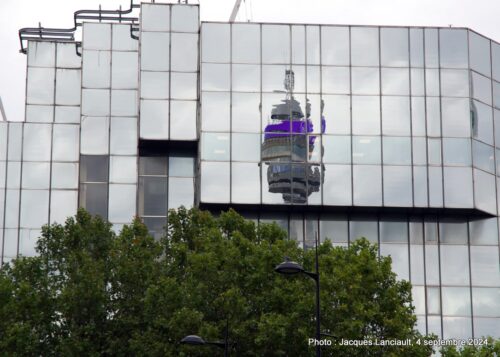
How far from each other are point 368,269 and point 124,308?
36.3ft

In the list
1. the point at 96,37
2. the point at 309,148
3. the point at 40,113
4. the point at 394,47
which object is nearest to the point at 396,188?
the point at 309,148

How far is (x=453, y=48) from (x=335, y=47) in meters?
6.88

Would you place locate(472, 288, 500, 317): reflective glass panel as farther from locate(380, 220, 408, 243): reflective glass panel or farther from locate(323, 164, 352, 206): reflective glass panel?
locate(323, 164, 352, 206): reflective glass panel

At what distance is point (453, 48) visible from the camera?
75.8 m

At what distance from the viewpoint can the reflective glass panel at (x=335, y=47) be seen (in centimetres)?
7519

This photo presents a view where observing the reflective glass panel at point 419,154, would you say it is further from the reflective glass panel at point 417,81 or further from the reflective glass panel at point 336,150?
the reflective glass panel at point 336,150

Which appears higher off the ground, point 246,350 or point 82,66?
point 82,66

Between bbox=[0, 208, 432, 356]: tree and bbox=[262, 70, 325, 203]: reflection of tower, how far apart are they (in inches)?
492

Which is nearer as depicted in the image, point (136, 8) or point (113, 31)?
point (113, 31)

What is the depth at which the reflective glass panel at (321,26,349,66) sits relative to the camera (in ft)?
247

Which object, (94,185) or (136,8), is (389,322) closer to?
(94,185)

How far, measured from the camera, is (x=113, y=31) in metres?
81.2

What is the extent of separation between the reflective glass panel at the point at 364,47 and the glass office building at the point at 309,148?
0.27 feet

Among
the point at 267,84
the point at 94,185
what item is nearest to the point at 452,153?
the point at 267,84
